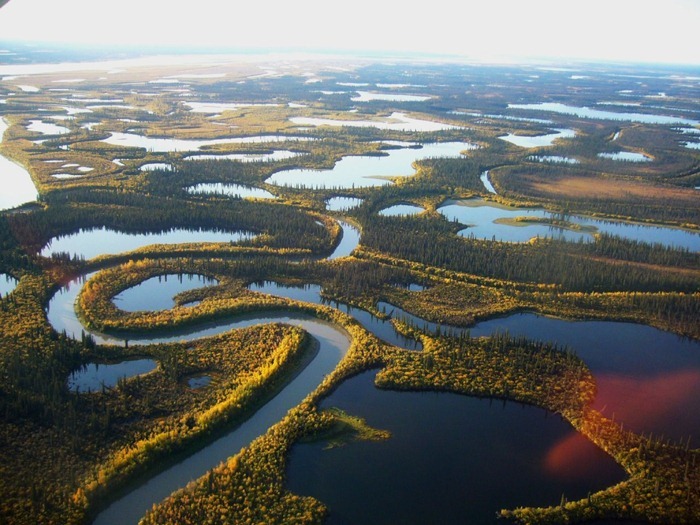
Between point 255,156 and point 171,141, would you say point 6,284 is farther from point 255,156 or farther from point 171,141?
point 171,141

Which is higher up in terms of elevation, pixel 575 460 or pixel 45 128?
pixel 45 128

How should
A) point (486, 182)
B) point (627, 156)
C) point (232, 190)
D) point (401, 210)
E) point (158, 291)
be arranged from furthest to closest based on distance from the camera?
point (627, 156), point (486, 182), point (232, 190), point (401, 210), point (158, 291)

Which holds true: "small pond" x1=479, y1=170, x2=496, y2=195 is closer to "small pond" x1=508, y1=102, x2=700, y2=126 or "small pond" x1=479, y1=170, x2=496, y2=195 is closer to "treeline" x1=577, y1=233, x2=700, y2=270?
"treeline" x1=577, y1=233, x2=700, y2=270

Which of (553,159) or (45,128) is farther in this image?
(45,128)

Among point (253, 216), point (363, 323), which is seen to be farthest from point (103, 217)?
point (363, 323)

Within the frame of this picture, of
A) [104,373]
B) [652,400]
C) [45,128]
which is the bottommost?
[652,400]

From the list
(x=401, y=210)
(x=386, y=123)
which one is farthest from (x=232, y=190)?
(x=386, y=123)
